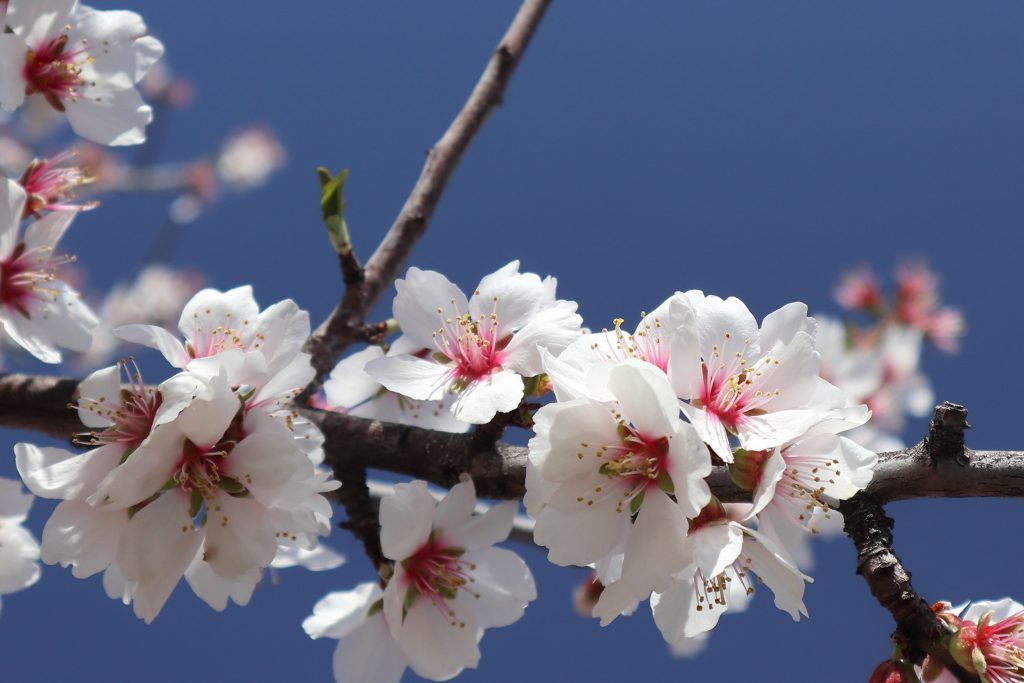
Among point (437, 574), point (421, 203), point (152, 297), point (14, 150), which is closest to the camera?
point (437, 574)

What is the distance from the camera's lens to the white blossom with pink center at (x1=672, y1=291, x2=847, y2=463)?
49.7 inches

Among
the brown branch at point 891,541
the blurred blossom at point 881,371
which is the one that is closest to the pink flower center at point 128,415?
the brown branch at point 891,541

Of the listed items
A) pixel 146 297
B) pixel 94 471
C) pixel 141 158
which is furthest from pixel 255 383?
pixel 146 297

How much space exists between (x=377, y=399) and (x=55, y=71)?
3.30ft

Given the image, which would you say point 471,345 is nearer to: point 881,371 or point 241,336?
point 241,336

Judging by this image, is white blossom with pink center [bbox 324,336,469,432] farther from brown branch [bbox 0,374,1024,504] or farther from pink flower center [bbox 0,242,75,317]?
pink flower center [bbox 0,242,75,317]

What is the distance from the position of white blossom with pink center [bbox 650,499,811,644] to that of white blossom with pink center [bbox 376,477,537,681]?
0.32 metres

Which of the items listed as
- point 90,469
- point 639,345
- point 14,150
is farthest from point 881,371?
point 14,150

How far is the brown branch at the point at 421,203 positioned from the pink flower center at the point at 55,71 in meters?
0.76

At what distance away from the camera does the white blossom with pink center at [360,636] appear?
1.76 m

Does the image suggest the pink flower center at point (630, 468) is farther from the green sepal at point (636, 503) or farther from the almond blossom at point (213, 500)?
the almond blossom at point (213, 500)

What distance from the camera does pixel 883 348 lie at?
4645 mm

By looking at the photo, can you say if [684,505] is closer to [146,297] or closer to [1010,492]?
[1010,492]

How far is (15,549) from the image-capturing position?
199 centimetres
